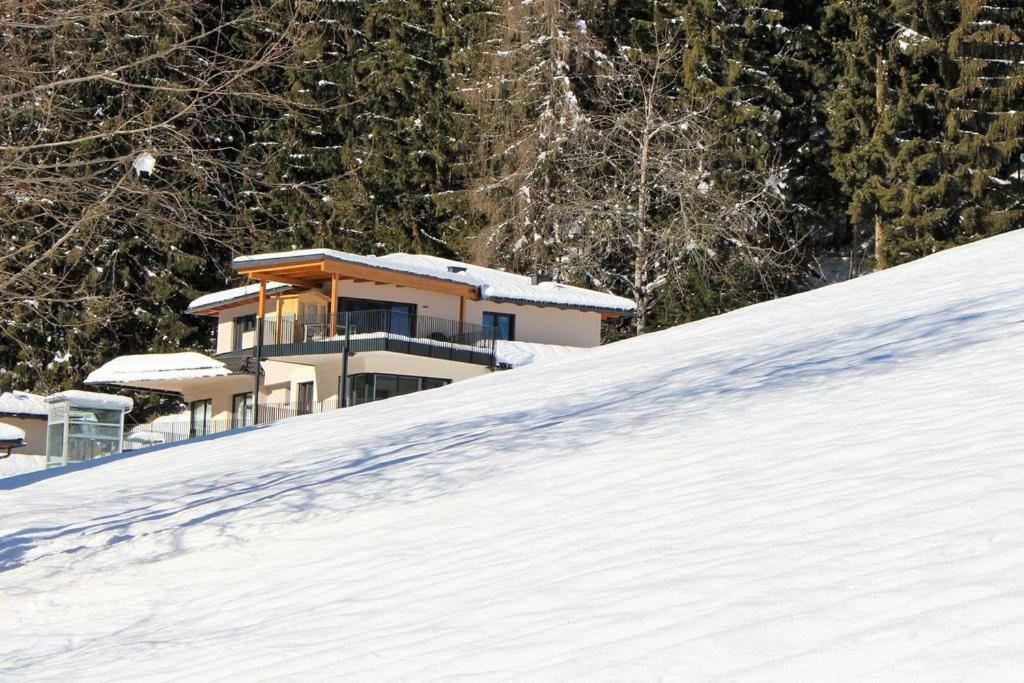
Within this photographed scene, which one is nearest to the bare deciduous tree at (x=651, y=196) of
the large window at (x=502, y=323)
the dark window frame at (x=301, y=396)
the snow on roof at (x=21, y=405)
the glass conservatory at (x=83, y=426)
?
the large window at (x=502, y=323)

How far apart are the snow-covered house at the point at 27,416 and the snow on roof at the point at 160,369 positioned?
451cm

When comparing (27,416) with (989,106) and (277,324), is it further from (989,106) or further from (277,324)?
(989,106)

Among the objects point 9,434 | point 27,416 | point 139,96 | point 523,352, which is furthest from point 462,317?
point 139,96

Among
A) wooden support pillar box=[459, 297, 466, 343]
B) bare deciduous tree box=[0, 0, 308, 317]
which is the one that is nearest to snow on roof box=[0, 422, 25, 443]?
wooden support pillar box=[459, 297, 466, 343]

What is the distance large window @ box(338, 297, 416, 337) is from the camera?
134ft

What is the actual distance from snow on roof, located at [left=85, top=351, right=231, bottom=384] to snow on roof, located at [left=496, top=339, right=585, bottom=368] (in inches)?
364

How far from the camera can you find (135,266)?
54.4 metres

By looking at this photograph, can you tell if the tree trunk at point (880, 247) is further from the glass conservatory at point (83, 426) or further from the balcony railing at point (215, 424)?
the glass conservatory at point (83, 426)

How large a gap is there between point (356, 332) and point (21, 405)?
16.8m

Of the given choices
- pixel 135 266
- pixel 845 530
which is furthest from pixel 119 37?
pixel 135 266

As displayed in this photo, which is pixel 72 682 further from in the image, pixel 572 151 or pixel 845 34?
pixel 845 34

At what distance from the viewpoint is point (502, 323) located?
4528cm

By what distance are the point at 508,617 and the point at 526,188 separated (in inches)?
1748

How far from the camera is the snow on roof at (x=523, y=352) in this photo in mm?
43031
